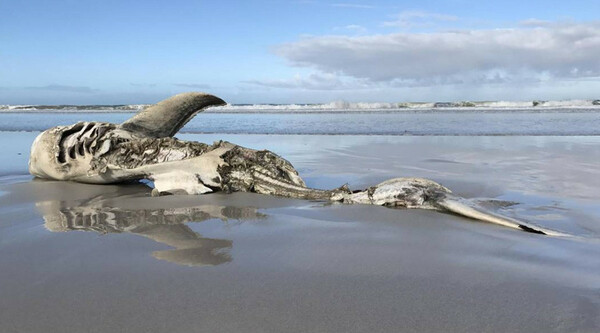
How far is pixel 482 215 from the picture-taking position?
3613 mm

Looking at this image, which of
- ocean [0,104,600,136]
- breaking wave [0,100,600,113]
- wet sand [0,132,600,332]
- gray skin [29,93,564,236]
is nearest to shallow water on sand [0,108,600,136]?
ocean [0,104,600,136]

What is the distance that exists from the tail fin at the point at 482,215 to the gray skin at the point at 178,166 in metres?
0.02

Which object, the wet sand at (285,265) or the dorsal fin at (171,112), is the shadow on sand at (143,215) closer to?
the wet sand at (285,265)

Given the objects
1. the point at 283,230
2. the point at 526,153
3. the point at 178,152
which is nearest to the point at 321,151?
the point at 526,153

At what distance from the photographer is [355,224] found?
362cm

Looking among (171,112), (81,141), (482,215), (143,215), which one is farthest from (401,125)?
(143,215)

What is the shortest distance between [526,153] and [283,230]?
6.72 metres

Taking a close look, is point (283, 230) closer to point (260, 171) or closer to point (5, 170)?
point (260, 171)

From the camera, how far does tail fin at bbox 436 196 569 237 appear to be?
3.32 meters

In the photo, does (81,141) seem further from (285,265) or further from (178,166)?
(285,265)

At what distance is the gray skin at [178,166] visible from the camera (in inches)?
165

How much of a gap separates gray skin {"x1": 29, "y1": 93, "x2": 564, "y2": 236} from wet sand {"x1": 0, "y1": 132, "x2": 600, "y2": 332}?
0.17 meters

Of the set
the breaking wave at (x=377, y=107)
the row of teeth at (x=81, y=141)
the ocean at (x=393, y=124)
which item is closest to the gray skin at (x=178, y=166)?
the row of teeth at (x=81, y=141)

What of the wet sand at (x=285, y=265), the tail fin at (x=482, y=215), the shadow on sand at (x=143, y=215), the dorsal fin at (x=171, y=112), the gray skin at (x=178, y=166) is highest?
the dorsal fin at (x=171, y=112)
